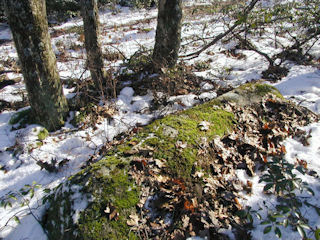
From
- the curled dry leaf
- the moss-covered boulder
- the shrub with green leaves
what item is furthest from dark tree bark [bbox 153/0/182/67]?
the curled dry leaf

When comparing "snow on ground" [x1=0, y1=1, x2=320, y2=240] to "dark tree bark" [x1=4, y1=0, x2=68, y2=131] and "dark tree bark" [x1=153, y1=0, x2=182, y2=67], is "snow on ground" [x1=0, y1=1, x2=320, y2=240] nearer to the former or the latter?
"dark tree bark" [x1=4, y1=0, x2=68, y2=131]

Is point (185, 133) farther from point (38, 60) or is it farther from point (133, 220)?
point (38, 60)

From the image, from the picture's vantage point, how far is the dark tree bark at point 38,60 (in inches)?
120

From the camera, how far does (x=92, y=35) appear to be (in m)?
4.60

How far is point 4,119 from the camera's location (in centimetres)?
430

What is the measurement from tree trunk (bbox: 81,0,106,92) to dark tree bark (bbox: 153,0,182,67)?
1463 millimetres

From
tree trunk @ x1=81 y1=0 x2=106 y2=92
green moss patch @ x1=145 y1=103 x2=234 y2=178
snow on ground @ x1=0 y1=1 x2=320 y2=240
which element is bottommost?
snow on ground @ x1=0 y1=1 x2=320 y2=240

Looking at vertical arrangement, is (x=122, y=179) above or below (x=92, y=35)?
below

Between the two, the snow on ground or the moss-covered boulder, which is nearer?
the moss-covered boulder

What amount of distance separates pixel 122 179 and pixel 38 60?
8.97 ft

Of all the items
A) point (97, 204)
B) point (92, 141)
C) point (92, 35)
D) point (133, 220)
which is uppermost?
point (92, 35)

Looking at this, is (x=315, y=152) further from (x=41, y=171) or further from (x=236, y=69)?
(x=41, y=171)

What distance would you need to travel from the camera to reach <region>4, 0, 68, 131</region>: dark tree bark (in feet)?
9.99

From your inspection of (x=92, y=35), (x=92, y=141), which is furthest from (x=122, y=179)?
(x=92, y=35)
